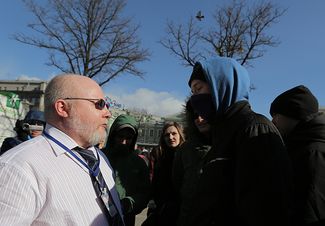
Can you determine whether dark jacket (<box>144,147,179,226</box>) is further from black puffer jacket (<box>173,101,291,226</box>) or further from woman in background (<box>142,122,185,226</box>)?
black puffer jacket (<box>173,101,291,226</box>)

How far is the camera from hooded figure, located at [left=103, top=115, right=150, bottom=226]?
3396 mm

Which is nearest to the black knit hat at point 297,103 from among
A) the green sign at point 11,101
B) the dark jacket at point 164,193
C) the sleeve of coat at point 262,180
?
the sleeve of coat at point 262,180

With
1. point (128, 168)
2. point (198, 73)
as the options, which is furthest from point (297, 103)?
point (128, 168)

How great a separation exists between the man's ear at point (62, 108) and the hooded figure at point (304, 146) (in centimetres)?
155

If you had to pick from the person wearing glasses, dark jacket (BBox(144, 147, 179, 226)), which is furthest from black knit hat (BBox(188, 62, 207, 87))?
dark jacket (BBox(144, 147, 179, 226))

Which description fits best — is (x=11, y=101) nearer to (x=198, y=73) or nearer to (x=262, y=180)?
(x=198, y=73)

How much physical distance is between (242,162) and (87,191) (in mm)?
920

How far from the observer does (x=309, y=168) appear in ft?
7.44

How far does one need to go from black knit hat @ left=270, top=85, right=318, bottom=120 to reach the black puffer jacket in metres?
1.16

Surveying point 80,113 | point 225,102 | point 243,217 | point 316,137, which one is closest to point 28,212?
point 80,113

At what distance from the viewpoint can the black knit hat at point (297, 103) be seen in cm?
270

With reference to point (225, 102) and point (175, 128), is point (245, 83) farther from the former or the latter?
point (175, 128)

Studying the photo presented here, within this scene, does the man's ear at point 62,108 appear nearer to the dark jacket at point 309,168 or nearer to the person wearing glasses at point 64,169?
the person wearing glasses at point 64,169

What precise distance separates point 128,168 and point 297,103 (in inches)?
72.5
